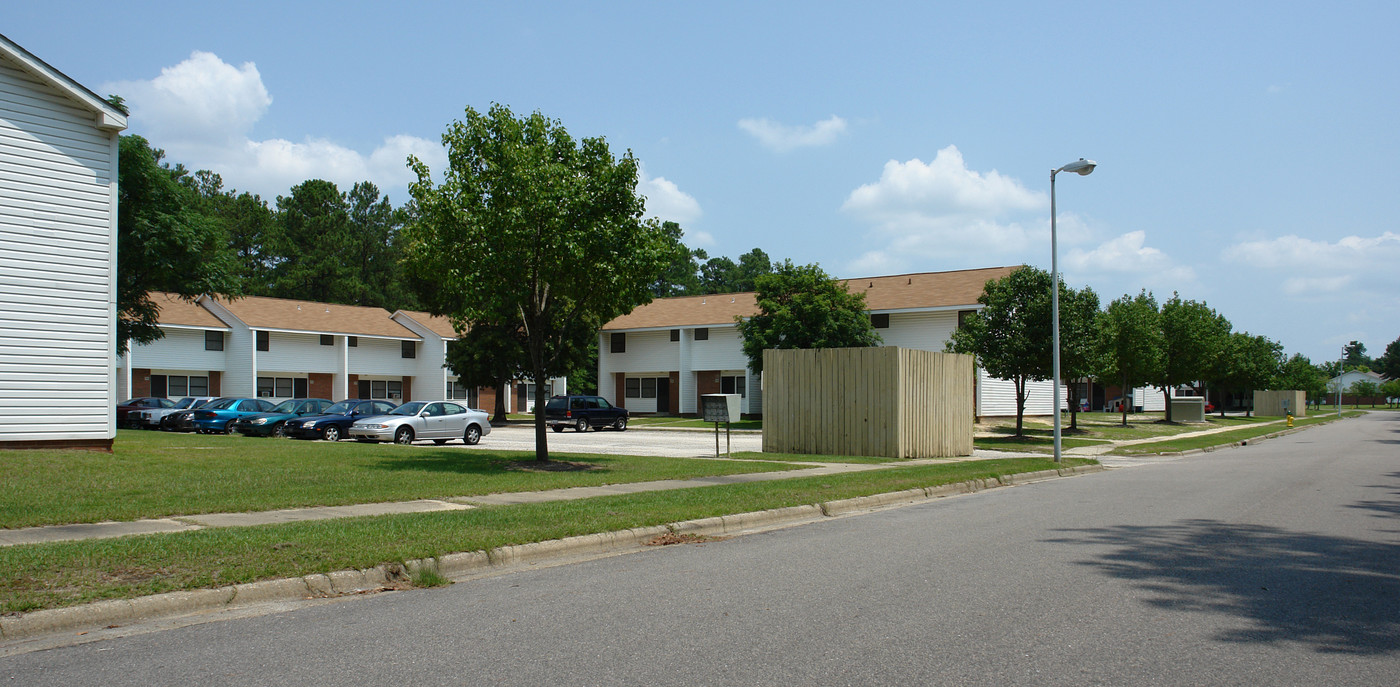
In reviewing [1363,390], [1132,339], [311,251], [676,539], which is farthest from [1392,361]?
[676,539]

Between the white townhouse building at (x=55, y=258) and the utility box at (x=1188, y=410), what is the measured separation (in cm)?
5411

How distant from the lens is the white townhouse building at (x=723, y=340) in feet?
144

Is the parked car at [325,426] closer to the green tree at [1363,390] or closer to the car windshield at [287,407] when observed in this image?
the car windshield at [287,407]

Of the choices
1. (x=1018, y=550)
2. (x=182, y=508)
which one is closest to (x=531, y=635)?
(x=1018, y=550)

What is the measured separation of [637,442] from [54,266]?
17.1m

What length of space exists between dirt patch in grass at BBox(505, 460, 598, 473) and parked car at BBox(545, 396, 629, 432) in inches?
780

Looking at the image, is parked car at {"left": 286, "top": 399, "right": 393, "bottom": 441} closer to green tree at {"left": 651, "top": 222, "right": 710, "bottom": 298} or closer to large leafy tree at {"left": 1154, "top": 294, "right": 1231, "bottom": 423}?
large leafy tree at {"left": 1154, "top": 294, "right": 1231, "bottom": 423}

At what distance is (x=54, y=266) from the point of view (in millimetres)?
18062

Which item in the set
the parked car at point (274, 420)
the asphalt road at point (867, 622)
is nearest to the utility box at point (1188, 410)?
the parked car at point (274, 420)

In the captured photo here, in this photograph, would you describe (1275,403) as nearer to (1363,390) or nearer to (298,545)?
(298,545)

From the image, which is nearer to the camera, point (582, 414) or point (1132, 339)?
point (582, 414)

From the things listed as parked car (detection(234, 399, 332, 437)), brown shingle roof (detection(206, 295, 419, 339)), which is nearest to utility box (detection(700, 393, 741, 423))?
parked car (detection(234, 399, 332, 437))

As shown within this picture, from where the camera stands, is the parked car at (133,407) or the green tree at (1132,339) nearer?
the parked car at (133,407)

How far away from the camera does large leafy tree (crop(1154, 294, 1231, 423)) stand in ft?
169
